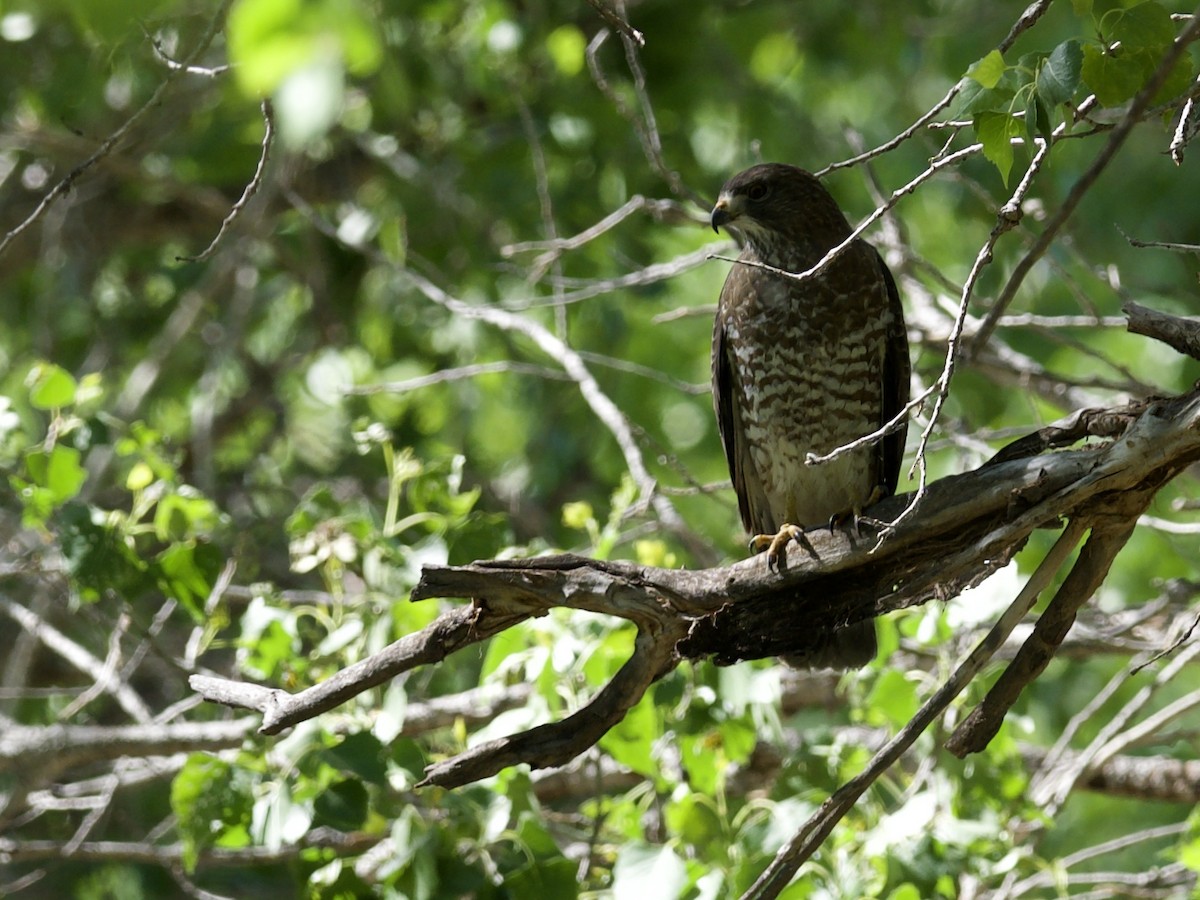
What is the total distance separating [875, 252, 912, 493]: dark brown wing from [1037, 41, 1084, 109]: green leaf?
1.65 m

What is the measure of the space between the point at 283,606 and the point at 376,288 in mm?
3430

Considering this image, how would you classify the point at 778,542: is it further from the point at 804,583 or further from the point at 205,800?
the point at 205,800

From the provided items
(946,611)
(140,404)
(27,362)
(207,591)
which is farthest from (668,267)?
(27,362)

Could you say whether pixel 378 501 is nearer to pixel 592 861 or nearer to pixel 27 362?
pixel 27 362

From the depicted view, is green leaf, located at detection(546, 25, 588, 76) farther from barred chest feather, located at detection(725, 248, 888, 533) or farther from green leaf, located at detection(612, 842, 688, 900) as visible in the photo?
green leaf, located at detection(612, 842, 688, 900)

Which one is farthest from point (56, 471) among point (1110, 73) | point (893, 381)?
point (1110, 73)

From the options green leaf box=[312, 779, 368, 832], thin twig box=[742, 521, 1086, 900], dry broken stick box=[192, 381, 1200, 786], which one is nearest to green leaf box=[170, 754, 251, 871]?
green leaf box=[312, 779, 368, 832]

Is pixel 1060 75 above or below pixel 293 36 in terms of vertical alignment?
above

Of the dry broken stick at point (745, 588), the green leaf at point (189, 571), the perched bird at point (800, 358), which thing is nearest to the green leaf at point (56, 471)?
the green leaf at point (189, 571)

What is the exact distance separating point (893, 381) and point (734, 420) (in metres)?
0.57

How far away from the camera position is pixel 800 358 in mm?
3990

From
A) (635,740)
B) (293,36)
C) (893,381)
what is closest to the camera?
(293,36)

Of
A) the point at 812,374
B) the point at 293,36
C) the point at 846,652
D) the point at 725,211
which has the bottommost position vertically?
the point at 846,652

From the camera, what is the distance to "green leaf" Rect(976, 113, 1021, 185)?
234cm
